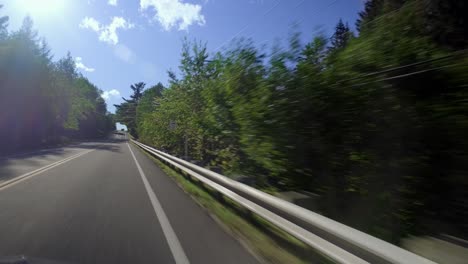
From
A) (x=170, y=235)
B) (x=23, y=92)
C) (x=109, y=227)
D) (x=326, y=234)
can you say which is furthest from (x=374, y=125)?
(x=23, y=92)

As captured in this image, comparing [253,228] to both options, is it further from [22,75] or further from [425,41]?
[22,75]

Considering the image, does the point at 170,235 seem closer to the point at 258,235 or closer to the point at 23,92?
the point at 258,235

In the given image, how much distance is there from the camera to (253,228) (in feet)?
20.6

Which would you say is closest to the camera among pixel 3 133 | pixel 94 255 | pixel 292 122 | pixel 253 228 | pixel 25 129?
pixel 94 255

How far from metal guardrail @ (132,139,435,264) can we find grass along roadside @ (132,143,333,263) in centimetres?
33

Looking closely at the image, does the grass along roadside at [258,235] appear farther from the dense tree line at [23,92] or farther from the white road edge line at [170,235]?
the dense tree line at [23,92]

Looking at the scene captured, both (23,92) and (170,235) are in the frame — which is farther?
(23,92)

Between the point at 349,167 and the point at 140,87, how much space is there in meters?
122

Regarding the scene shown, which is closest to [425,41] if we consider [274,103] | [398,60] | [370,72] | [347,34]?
[398,60]

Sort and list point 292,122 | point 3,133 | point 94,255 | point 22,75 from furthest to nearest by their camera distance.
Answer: point 22,75 → point 3,133 → point 292,122 → point 94,255

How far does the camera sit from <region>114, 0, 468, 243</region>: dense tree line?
4.99m

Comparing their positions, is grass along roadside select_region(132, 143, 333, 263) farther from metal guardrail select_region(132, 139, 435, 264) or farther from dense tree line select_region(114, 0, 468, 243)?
dense tree line select_region(114, 0, 468, 243)

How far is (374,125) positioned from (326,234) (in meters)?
2.30

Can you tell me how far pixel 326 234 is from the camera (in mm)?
4266
